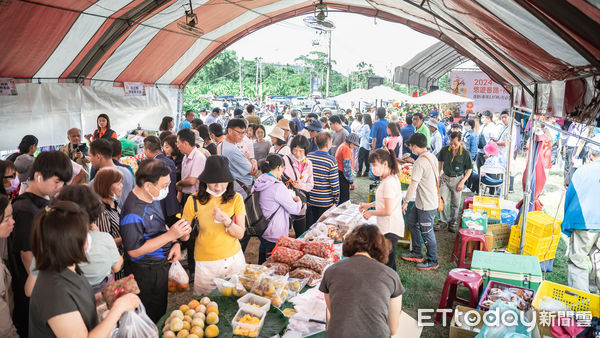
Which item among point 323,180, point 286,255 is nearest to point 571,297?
point 286,255

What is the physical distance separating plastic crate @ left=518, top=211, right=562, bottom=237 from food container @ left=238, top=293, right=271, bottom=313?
12.7 feet

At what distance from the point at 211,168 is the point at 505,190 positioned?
5728 mm

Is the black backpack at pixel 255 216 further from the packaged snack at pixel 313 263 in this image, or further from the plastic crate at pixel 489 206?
the plastic crate at pixel 489 206

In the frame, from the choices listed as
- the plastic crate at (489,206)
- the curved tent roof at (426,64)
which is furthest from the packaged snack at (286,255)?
the curved tent roof at (426,64)

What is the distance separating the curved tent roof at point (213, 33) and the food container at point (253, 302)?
251cm

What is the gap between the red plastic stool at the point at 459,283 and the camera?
3635 mm

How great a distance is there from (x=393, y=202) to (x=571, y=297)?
5.67 feet

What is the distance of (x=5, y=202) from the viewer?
2.38 meters

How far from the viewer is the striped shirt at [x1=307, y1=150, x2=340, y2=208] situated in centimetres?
496

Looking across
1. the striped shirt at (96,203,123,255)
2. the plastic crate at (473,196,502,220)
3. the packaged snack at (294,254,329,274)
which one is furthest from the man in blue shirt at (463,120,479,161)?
the striped shirt at (96,203,123,255)

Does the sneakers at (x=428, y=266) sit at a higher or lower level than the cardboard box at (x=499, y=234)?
lower

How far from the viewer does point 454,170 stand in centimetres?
631

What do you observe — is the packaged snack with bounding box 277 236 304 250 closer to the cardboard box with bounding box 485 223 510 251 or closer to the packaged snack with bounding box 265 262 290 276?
the packaged snack with bounding box 265 262 290 276

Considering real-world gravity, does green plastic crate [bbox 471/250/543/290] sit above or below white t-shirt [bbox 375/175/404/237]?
below
